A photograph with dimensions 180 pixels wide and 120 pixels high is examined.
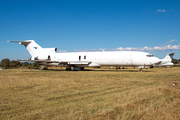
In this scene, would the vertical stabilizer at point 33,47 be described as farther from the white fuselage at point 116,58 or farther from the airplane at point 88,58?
the white fuselage at point 116,58

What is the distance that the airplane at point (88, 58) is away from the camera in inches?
925

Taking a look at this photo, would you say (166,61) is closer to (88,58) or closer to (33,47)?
(88,58)

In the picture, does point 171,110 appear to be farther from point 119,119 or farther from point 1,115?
point 1,115

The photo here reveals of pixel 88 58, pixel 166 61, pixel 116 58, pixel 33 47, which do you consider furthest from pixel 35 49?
pixel 166 61

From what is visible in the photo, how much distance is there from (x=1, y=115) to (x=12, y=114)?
0.94 feet

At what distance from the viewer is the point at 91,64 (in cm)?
2608

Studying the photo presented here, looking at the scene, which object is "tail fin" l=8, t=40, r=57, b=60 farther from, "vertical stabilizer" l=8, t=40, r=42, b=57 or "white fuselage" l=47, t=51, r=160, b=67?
"white fuselage" l=47, t=51, r=160, b=67

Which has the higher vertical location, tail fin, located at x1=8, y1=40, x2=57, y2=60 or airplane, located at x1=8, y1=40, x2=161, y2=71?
tail fin, located at x1=8, y1=40, x2=57, y2=60

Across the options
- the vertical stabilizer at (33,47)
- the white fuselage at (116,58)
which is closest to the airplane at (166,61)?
the white fuselage at (116,58)

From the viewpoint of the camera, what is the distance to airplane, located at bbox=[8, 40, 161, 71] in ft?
77.1

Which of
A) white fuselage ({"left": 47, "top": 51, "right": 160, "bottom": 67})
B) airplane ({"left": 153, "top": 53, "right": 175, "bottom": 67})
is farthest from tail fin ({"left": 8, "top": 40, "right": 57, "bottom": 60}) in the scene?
airplane ({"left": 153, "top": 53, "right": 175, "bottom": 67})

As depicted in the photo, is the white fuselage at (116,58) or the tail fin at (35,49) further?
the tail fin at (35,49)

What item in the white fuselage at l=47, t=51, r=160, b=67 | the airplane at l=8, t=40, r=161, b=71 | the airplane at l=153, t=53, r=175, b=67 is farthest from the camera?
the airplane at l=153, t=53, r=175, b=67

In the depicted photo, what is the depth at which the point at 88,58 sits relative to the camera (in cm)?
2634
